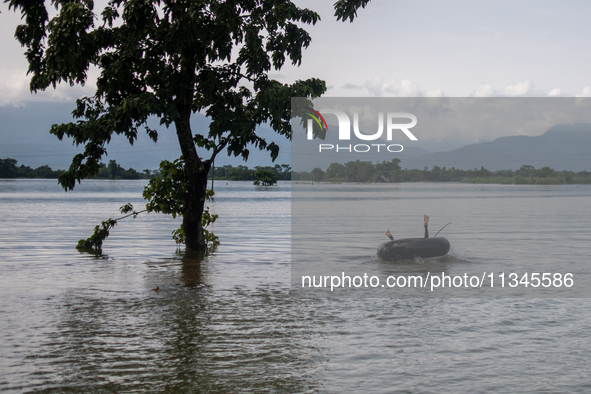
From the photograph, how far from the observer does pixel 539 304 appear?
1054cm

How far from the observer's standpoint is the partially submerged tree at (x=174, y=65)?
14680 millimetres

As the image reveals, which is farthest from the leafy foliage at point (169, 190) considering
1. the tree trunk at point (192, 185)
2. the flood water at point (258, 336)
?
the flood water at point (258, 336)

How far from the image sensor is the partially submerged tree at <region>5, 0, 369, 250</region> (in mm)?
14680

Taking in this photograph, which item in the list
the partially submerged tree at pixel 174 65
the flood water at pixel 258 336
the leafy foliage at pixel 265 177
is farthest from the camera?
the leafy foliage at pixel 265 177

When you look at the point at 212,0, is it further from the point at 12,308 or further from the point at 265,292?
the point at 12,308

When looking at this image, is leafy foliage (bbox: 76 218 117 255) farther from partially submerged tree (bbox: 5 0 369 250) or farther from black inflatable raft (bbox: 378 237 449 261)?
black inflatable raft (bbox: 378 237 449 261)

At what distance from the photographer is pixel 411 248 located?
15.8 meters

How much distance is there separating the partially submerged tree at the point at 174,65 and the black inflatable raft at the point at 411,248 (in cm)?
411

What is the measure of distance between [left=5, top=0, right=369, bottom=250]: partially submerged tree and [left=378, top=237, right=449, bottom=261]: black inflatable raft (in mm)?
4109

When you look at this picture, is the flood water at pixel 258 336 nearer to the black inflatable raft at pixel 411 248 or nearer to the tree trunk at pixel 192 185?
the black inflatable raft at pixel 411 248

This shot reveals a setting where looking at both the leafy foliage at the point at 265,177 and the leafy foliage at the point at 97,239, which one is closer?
the leafy foliage at the point at 97,239

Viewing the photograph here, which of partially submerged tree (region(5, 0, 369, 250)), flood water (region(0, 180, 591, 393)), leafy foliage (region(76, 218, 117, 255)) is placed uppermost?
partially submerged tree (region(5, 0, 369, 250))

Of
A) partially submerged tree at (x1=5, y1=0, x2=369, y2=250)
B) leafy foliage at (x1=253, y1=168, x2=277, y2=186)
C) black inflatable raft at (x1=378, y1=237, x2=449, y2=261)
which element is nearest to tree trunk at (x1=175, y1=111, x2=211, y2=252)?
partially submerged tree at (x1=5, y1=0, x2=369, y2=250)

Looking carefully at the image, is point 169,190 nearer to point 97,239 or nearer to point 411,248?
point 97,239
